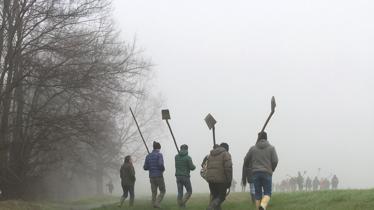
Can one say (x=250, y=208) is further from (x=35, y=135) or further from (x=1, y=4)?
(x=1, y=4)

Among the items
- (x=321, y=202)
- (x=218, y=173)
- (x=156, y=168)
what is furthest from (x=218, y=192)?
(x=156, y=168)

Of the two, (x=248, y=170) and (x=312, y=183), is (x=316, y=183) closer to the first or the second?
(x=312, y=183)

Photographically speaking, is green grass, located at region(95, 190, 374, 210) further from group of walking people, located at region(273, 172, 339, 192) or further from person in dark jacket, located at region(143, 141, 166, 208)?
group of walking people, located at region(273, 172, 339, 192)

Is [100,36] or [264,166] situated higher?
[100,36]

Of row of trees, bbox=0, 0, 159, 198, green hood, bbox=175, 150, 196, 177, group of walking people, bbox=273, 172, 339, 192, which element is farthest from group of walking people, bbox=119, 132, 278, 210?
group of walking people, bbox=273, 172, 339, 192

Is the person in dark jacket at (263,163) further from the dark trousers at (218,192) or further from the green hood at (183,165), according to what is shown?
the green hood at (183,165)

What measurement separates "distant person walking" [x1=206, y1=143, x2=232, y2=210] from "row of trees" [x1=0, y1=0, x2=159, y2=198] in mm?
11343

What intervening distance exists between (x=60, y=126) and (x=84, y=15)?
5.08 meters

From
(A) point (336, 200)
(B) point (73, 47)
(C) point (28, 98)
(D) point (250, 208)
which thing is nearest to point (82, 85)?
(B) point (73, 47)

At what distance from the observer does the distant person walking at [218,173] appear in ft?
44.0

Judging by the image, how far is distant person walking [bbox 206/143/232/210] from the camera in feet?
44.0

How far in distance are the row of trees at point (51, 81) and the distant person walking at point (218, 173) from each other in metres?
11.3

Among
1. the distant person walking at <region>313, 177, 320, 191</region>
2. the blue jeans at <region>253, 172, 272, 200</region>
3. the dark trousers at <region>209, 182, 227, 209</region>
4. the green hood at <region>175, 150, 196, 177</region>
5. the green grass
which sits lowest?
the distant person walking at <region>313, 177, 320, 191</region>

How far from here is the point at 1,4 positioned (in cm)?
2400
